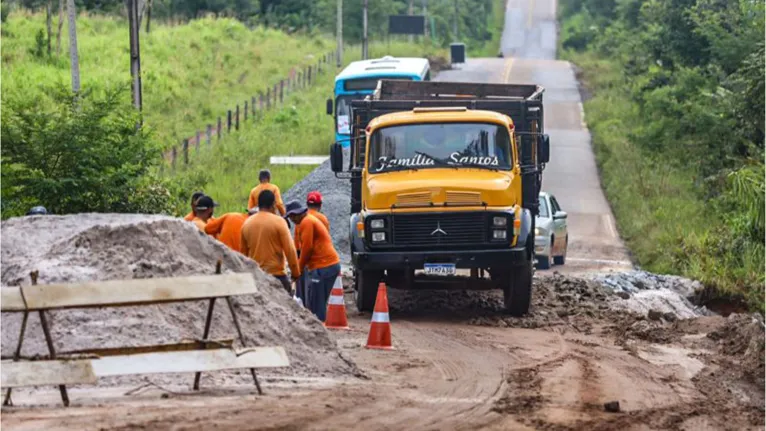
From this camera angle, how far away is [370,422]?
396 inches

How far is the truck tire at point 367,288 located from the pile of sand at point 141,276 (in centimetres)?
468

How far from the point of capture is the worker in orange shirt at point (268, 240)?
14305 mm

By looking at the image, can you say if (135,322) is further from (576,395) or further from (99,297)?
(576,395)

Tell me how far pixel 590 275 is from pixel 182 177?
10701 mm

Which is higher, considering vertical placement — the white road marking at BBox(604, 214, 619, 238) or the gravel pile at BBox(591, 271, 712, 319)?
the gravel pile at BBox(591, 271, 712, 319)

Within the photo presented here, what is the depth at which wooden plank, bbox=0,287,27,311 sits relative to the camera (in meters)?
9.88

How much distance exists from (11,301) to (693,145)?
107ft

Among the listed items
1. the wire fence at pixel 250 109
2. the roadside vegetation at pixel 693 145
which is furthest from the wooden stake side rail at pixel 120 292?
the wire fence at pixel 250 109

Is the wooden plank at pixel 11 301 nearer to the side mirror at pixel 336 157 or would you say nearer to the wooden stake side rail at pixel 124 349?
the wooden stake side rail at pixel 124 349

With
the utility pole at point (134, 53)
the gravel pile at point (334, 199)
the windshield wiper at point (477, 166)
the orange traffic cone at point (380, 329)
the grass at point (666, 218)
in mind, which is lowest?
the grass at point (666, 218)

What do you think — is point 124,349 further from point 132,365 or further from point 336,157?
point 336,157

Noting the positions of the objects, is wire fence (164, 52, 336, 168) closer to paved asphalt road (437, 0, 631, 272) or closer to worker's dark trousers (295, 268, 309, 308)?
paved asphalt road (437, 0, 631, 272)

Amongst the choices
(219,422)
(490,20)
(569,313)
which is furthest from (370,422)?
(490,20)

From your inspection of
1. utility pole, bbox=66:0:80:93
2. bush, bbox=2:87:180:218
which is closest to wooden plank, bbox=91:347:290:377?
bush, bbox=2:87:180:218
